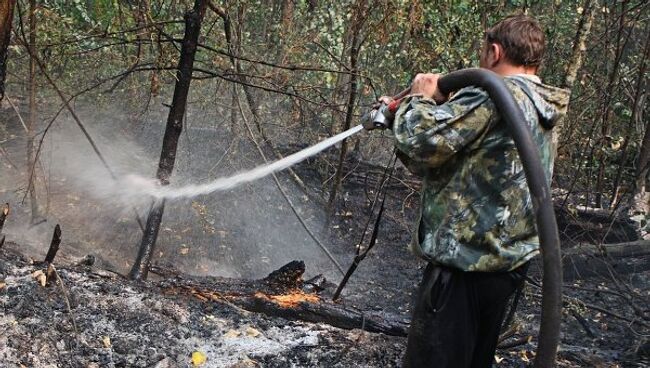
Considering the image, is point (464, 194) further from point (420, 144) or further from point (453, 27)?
point (453, 27)

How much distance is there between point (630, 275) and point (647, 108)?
4781 millimetres

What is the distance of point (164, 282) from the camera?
14.5ft

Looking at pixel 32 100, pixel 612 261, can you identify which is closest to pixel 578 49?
pixel 612 261

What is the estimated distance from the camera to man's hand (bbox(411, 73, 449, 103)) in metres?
2.66

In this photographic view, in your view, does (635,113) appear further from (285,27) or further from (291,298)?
(291,298)

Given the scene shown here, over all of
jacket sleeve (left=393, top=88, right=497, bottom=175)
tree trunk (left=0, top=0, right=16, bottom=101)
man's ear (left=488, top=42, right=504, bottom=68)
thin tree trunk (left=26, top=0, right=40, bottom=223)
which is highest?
thin tree trunk (left=26, top=0, right=40, bottom=223)

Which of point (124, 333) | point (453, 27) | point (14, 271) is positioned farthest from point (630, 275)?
point (14, 271)

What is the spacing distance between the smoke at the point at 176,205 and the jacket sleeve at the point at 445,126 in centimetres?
494

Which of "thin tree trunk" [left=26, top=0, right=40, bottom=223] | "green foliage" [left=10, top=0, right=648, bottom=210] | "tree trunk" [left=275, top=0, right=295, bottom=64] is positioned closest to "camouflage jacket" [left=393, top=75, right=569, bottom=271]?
"green foliage" [left=10, top=0, right=648, bottom=210]

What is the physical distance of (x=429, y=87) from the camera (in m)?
2.67

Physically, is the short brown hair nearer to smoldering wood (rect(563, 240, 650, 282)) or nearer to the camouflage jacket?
the camouflage jacket

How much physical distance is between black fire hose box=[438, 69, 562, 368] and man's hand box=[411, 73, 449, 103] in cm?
21

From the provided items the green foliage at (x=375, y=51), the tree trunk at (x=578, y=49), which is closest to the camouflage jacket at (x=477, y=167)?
the green foliage at (x=375, y=51)

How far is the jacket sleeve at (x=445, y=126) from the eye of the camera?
91.4 inches
